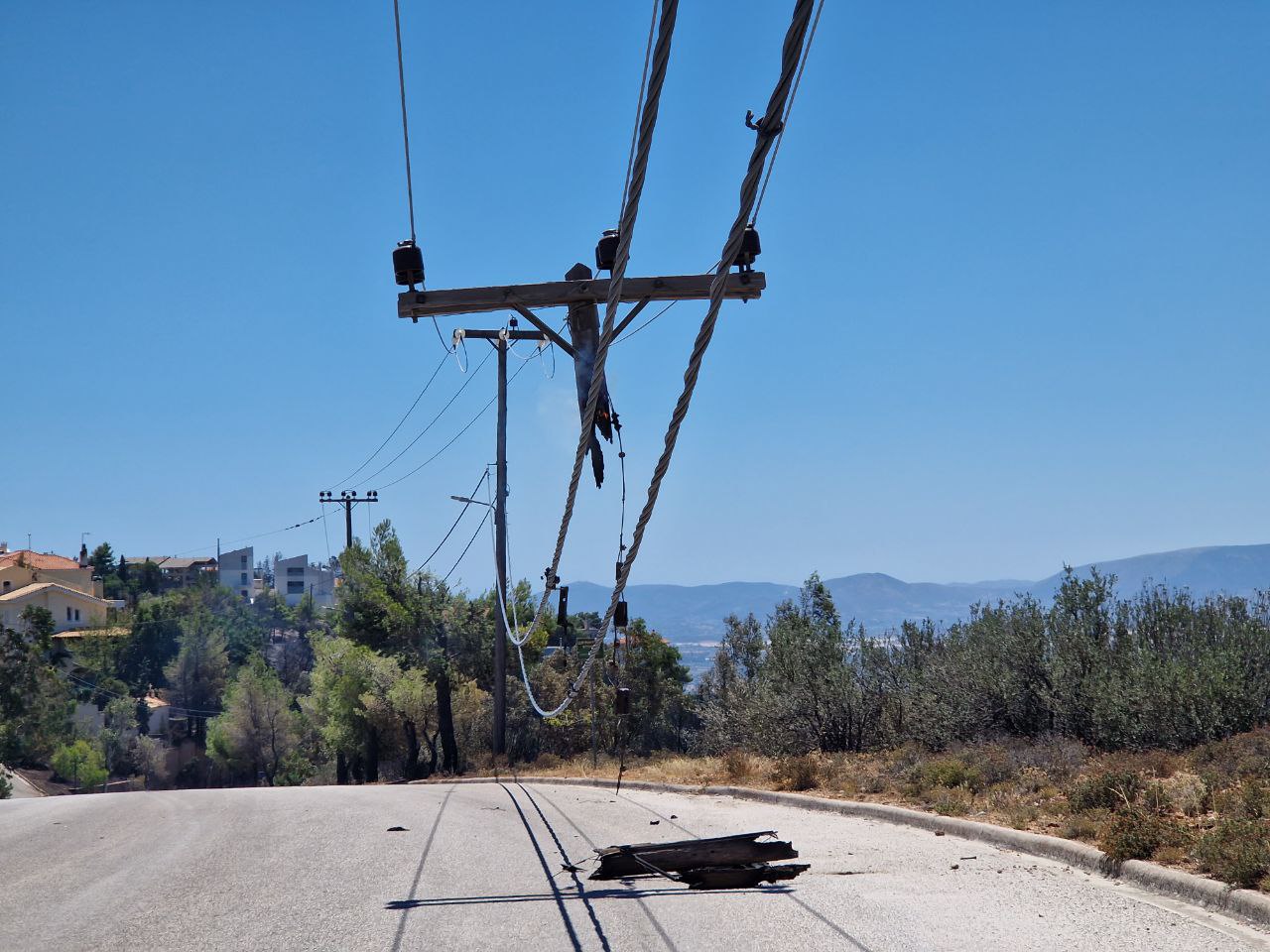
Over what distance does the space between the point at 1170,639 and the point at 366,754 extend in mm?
29664

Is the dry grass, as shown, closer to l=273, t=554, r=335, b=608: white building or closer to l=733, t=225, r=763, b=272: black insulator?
l=733, t=225, r=763, b=272: black insulator

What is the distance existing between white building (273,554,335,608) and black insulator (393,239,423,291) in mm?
164164

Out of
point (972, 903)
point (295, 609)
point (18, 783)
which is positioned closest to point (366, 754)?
point (18, 783)

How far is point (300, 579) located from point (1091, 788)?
6701 inches

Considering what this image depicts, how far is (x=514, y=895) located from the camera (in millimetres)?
8258

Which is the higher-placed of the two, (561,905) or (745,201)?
(745,201)

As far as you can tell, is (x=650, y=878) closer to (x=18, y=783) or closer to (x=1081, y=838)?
(x=1081, y=838)

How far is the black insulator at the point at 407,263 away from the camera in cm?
1130

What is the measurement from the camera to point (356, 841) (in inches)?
432

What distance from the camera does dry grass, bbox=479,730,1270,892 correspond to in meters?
8.45

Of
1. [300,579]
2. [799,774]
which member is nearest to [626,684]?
[799,774]

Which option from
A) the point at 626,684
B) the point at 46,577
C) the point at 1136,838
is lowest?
the point at 1136,838

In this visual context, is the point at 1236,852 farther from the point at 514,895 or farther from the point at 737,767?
the point at 737,767

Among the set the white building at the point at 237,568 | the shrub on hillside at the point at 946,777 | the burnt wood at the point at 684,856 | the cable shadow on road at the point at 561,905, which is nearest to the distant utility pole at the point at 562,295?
the cable shadow on road at the point at 561,905
